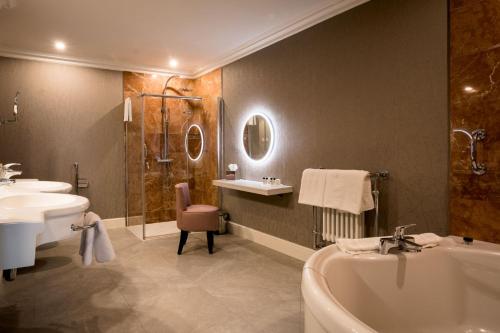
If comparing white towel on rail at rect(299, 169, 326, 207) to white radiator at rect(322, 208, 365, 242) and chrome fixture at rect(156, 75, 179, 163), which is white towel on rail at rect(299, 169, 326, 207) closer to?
white radiator at rect(322, 208, 365, 242)

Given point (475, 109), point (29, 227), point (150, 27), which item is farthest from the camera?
point (150, 27)

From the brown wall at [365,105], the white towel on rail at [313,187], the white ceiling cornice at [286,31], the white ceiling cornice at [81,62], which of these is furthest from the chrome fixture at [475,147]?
the white ceiling cornice at [81,62]

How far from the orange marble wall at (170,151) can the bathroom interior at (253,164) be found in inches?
1.1

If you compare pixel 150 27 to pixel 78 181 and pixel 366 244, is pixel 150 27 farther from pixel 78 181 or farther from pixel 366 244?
pixel 366 244

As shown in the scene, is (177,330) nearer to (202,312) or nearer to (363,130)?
(202,312)

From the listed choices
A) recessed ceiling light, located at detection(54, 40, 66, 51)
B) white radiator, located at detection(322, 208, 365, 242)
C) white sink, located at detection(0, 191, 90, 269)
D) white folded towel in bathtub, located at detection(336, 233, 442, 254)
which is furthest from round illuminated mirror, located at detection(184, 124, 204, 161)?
white folded towel in bathtub, located at detection(336, 233, 442, 254)

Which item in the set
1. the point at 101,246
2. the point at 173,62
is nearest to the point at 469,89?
the point at 101,246

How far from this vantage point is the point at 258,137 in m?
3.93

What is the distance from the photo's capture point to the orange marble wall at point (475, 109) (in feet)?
6.33

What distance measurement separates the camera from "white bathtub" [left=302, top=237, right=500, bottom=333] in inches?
66.2

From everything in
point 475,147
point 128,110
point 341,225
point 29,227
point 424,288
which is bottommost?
point 424,288

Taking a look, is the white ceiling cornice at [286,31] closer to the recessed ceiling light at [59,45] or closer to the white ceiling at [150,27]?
the white ceiling at [150,27]

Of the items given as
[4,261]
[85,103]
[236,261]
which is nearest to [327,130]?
[236,261]

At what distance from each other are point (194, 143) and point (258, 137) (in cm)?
120
